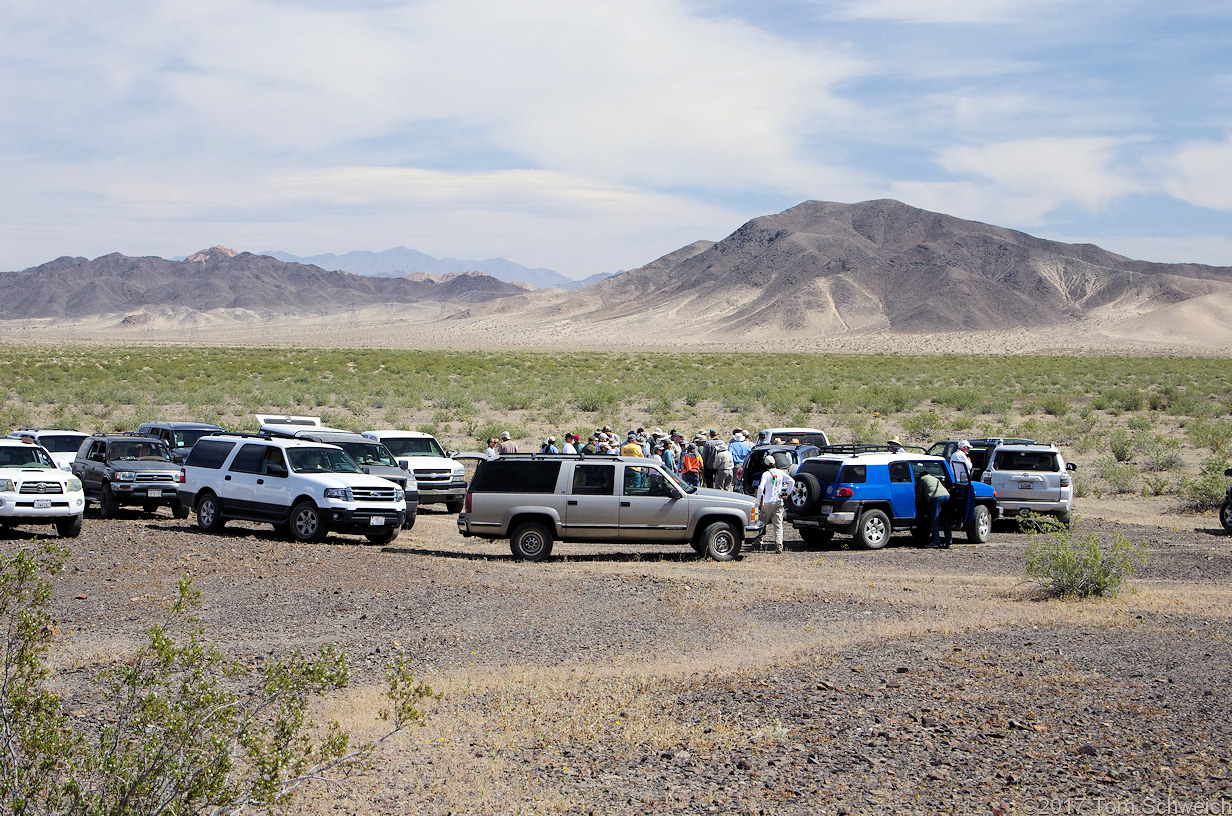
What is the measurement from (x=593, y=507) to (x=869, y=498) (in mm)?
4761

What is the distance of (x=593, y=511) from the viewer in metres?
16.1

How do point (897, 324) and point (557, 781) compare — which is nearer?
point (557, 781)

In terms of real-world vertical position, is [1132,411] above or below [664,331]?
below

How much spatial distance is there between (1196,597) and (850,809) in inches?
336

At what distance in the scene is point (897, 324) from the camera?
14862cm

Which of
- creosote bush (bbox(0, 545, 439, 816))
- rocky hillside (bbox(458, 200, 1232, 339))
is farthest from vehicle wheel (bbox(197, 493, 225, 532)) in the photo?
rocky hillside (bbox(458, 200, 1232, 339))

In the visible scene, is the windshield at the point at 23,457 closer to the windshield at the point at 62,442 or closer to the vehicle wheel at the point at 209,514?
the vehicle wheel at the point at 209,514

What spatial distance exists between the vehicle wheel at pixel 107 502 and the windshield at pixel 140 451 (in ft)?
2.37

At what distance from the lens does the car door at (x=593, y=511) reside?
1612cm

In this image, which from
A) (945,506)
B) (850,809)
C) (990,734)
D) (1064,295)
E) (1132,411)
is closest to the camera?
(850,809)

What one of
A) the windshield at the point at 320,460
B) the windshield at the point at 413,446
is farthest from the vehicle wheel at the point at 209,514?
the windshield at the point at 413,446

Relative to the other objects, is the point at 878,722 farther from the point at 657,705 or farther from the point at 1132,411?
the point at 1132,411

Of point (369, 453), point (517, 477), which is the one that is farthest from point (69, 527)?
point (517, 477)

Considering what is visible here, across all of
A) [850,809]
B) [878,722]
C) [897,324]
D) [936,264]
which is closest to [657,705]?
[878,722]
